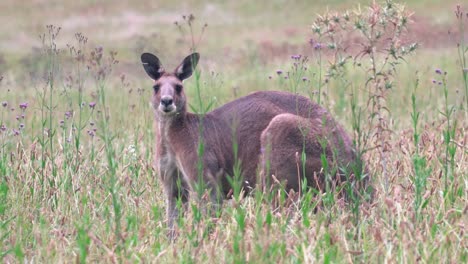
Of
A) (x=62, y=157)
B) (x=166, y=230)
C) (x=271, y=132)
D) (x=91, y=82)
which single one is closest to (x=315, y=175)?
(x=271, y=132)

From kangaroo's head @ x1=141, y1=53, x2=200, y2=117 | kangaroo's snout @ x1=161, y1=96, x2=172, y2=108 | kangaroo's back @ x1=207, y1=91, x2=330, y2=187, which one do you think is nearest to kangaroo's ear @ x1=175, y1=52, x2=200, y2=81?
kangaroo's head @ x1=141, y1=53, x2=200, y2=117

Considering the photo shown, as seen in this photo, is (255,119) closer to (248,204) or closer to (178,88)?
(178,88)

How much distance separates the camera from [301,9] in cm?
4050

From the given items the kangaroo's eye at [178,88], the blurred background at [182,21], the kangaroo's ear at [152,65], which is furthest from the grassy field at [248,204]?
the blurred background at [182,21]

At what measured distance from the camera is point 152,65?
320 inches

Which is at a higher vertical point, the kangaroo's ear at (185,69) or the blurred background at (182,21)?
the kangaroo's ear at (185,69)

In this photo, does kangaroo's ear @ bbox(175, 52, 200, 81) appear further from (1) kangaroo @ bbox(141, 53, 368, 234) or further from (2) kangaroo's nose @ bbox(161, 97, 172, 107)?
(2) kangaroo's nose @ bbox(161, 97, 172, 107)

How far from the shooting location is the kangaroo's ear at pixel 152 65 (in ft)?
26.4

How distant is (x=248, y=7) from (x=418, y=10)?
8098 mm

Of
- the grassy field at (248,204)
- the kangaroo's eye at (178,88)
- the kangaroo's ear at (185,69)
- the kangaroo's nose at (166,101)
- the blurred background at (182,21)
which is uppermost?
the kangaroo's ear at (185,69)

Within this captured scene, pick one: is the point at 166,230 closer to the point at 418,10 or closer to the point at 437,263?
the point at 437,263

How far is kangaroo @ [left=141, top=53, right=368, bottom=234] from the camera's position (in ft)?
24.3

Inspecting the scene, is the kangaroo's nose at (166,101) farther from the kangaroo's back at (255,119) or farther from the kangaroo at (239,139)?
the kangaroo's back at (255,119)

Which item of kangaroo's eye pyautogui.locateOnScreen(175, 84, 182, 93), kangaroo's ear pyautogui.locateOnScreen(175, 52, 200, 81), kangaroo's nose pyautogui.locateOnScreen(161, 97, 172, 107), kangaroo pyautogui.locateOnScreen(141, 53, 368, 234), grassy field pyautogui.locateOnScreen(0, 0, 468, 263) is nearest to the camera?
grassy field pyautogui.locateOnScreen(0, 0, 468, 263)
